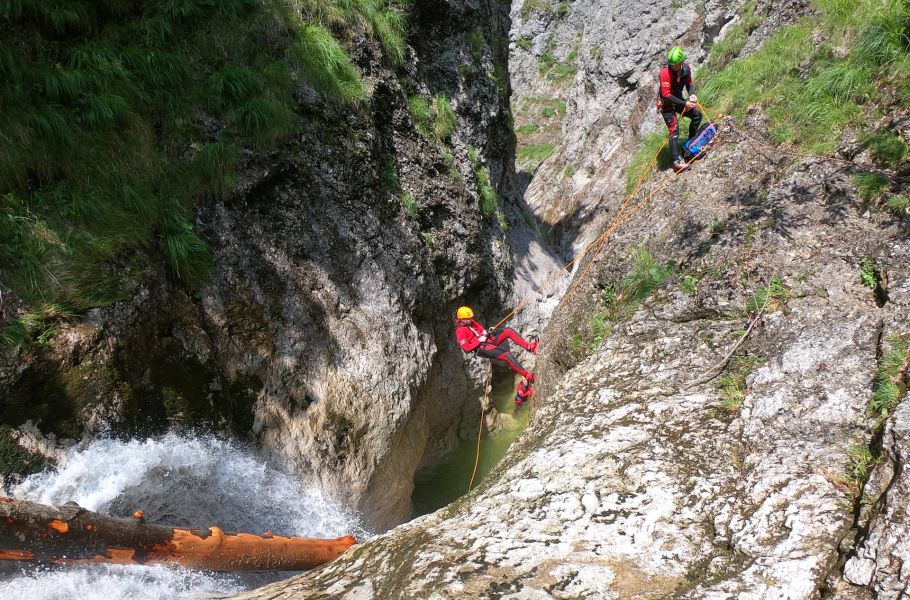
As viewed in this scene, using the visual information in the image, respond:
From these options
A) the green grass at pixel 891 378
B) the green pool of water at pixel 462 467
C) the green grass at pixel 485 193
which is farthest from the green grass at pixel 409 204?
the green grass at pixel 891 378

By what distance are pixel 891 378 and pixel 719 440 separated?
1.12 metres

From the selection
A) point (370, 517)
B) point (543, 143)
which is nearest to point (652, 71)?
point (543, 143)

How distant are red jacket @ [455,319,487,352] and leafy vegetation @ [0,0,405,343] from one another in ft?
13.2

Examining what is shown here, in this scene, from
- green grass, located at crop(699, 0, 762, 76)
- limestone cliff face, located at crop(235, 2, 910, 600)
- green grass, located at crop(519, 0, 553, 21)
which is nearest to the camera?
limestone cliff face, located at crop(235, 2, 910, 600)

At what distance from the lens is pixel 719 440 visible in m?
3.76

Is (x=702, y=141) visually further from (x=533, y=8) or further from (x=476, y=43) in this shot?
(x=533, y=8)

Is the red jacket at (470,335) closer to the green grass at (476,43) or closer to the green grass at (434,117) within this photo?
the green grass at (434,117)

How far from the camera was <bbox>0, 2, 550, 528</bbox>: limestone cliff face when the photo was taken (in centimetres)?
537

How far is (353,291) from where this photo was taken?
7777 mm

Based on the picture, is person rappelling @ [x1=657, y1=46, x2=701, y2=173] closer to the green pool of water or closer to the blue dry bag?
the blue dry bag

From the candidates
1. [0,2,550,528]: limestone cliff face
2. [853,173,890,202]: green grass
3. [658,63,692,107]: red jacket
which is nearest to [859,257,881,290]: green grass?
[853,173,890,202]: green grass

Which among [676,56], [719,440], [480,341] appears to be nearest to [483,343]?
[480,341]

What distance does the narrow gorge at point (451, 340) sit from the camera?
323 centimetres

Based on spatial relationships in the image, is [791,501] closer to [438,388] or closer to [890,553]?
[890,553]
